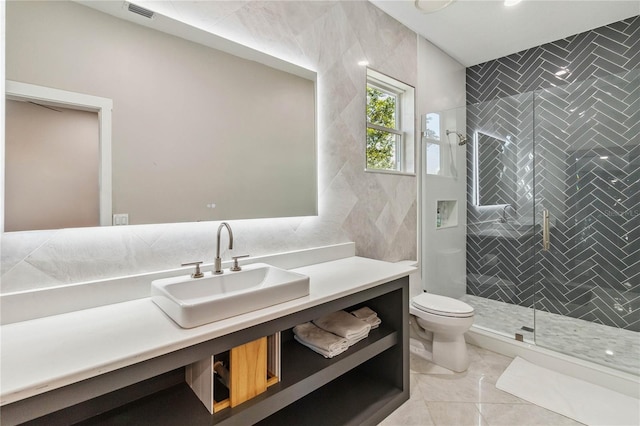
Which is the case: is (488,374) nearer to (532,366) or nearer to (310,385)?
(532,366)

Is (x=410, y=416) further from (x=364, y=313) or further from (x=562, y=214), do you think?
(x=562, y=214)

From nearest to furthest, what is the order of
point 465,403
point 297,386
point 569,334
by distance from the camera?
point 297,386, point 465,403, point 569,334

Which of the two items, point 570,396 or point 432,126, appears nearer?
point 570,396

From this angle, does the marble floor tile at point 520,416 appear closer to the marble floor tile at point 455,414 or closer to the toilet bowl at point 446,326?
the marble floor tile at point 455,414

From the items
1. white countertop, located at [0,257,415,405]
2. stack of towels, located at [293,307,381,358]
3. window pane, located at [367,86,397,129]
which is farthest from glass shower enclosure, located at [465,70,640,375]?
white countertop, located at [0,257,415,405]

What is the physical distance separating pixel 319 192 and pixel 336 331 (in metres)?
0.89

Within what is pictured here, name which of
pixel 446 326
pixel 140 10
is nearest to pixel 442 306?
pixel 446 326

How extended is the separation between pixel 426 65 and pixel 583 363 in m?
2.78

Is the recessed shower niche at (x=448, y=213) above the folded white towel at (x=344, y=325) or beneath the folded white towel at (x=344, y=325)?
above

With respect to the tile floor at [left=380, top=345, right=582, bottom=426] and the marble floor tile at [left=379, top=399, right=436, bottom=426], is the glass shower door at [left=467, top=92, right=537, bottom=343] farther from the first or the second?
the marble floor tile at [left=379, top=399, right=436, bottom=426]

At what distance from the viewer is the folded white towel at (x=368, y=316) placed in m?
1.80

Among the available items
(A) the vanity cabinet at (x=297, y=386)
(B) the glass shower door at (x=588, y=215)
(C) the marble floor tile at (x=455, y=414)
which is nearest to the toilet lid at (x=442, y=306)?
(A) the vanity cabinet at (x=297, y=386)

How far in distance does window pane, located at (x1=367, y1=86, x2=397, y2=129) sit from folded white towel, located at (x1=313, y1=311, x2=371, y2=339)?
1.59 m

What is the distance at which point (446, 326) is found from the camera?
2.07 metres
